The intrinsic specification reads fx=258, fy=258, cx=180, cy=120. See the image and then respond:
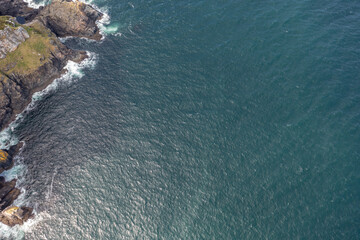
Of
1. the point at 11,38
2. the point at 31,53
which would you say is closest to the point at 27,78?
the point at 31,53

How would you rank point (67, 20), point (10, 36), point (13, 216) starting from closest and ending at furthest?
point (13, 216), point (10, 36), point (67, 20)

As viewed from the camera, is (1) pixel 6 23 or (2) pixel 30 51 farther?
(1) pixel 6 23

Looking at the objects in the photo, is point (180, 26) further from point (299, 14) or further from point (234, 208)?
point (234, 208)

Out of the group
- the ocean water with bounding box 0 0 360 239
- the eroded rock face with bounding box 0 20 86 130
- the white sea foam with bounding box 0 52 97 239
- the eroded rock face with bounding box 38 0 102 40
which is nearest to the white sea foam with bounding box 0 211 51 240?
the white sea foam with bounding box 0 52 97 239

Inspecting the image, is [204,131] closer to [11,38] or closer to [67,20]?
[67,20]

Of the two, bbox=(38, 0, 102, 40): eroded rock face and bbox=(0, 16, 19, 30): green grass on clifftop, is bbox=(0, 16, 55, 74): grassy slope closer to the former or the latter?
bbox=(0, 16, 19, 30): green grass on clifftop

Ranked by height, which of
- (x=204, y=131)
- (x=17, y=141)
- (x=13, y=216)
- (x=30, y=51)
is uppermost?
(x=30, y=51)

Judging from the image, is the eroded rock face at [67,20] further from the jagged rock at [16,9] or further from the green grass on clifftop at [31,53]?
the green grass on clifftop at [31,53]
